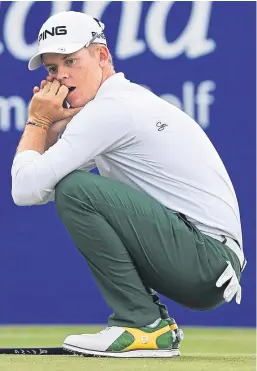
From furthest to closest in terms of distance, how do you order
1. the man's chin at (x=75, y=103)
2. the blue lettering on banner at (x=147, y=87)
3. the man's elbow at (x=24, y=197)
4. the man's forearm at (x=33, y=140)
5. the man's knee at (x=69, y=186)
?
1. the blue lettering on banner at (x=147, y=87)
2. the man's chin at (x=75, y=103)
3. the man's forearm at (x=33, y=140)
4. the man's elbow at (x=24, y=197)
5. the man's knee at (x=69, y=186)

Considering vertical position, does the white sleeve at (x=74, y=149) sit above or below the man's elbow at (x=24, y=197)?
above

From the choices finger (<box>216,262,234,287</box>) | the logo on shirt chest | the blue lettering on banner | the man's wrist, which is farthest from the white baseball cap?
the blue lettering on banner

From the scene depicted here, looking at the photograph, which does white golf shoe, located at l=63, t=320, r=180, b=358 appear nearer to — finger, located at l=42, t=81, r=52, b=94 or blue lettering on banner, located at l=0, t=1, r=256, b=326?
finger, located at l=42, t=81, r=52, b=94

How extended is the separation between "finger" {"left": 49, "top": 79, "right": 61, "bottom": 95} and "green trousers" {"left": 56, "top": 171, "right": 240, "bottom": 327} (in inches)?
15.0

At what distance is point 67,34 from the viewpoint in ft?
12.4

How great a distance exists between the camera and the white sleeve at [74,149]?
3.54 meters

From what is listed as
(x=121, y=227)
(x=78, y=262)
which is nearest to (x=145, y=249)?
(x=121, y=227)

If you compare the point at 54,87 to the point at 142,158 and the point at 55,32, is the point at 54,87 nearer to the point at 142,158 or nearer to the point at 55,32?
the point at 55,32

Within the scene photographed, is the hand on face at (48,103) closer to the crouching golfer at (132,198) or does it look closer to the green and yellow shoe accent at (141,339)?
the crouching golfer at (132,198)

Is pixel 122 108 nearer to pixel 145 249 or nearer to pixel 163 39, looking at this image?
pixel 145 249

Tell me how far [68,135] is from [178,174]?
36 cm

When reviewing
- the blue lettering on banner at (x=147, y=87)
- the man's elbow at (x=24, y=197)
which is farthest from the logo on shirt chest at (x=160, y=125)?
the blue lettering on banner at (x=147, y=87)

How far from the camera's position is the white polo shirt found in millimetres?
3572

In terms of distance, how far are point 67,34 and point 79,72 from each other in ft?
0.42
